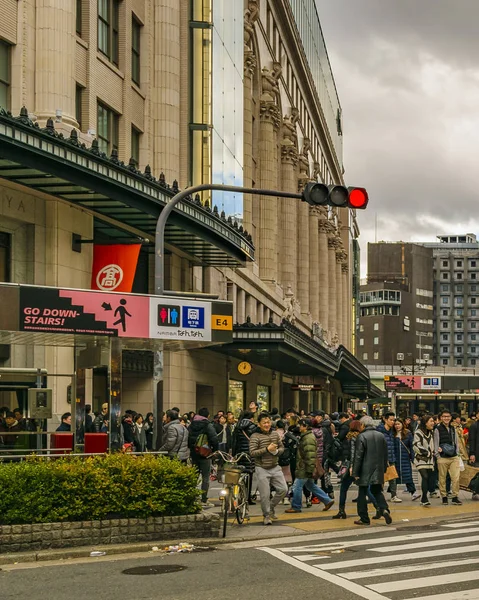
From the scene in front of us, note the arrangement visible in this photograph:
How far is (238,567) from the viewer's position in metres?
13.8

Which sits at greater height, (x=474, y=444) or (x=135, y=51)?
(x=135, y=51)

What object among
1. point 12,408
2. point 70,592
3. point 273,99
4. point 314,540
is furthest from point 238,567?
point 273,99

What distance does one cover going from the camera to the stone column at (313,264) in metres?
92.8

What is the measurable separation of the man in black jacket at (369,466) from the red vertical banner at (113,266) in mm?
11740

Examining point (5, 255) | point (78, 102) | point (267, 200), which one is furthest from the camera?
point (267, 200)

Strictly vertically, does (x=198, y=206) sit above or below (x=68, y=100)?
below

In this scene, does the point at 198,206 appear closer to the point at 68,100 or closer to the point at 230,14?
the point at 68,100

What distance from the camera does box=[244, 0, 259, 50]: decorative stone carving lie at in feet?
191

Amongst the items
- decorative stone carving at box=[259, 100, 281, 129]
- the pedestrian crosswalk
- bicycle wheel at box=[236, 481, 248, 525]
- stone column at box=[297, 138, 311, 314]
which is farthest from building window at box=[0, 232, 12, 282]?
stone column at box=[297, 138, 311, 314]

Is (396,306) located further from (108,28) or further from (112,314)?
(112,314)

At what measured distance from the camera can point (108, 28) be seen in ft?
114

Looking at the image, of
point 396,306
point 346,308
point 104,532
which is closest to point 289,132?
point 346,308

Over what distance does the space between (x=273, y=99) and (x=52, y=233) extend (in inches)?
1596

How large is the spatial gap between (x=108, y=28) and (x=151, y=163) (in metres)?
5.32
